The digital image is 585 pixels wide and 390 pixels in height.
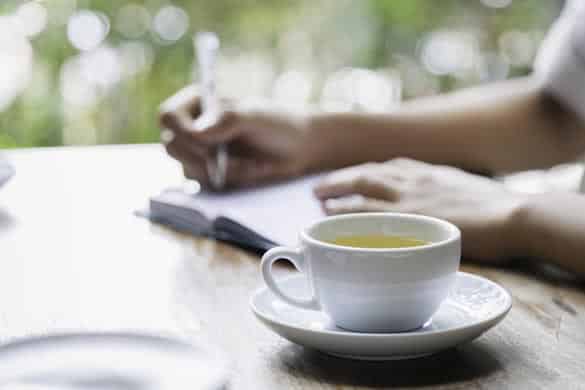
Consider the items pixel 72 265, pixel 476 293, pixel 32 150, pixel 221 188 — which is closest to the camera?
pixel 476 293

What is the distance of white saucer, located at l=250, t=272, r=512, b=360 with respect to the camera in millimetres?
584

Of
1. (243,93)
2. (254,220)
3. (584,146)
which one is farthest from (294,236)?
(243,93)

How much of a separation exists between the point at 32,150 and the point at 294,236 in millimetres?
731

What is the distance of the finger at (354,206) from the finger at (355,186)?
1 cm

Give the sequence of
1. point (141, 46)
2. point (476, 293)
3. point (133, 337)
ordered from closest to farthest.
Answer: point (133, 337) → point (476, 293) → point (141, 46)

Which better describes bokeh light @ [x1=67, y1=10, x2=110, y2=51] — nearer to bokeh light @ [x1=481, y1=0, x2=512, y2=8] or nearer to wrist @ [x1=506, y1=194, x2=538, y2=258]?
bokeh light @ [x1=481, y1=0, x2=512, y2=8]

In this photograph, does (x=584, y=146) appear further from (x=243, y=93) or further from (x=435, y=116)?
(x=243, y=93)

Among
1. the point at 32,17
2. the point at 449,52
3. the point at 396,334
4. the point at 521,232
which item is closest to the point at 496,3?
the point at 449,52

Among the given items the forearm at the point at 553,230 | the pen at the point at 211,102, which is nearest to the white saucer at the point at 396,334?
the forearm at the point at 553,230

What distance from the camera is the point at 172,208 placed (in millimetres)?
1042

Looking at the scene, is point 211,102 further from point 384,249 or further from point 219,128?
point 384,249

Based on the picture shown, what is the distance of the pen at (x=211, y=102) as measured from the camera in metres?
1.15

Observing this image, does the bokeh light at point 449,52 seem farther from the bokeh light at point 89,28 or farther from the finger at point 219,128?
the finger at point 219,128

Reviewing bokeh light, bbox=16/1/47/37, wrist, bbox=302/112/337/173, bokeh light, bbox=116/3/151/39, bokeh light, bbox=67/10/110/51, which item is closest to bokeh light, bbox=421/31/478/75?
bokeh light, bbox=116/3/151/39
